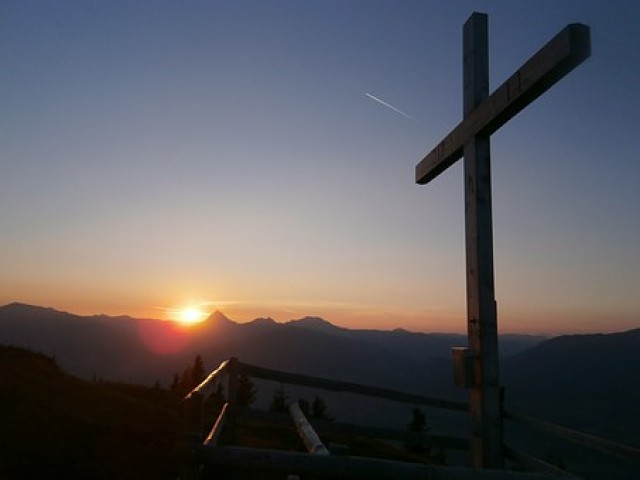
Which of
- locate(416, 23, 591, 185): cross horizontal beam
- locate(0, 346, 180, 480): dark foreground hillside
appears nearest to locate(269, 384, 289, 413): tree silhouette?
locate(0, 346, 180, 480): dark foreground hillside

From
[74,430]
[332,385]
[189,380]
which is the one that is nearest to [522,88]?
[332,385]

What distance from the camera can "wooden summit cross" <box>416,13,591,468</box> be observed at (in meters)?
3.68

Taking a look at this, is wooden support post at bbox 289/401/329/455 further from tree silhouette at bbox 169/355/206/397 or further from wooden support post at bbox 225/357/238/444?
tree silhouette at bbox 169/355/206/397

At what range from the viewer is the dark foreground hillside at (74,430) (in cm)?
715

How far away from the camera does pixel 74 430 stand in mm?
8836

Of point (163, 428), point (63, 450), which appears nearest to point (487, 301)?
point (63, 450)

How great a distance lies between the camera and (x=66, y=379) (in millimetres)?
12555

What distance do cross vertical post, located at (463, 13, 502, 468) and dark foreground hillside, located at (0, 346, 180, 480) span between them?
452 centimetres

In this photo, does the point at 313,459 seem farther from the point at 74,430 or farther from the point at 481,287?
the point at 74,430

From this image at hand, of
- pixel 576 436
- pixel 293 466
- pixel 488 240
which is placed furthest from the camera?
pixel 488 240

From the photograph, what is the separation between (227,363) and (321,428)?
4.44ft

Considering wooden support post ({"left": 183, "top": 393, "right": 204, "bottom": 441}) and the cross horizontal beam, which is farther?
wooden support post ({"left": 183, "top": 393, "right": 204, "bottom": 441})

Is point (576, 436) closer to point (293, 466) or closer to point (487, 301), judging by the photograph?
point (487, 301)

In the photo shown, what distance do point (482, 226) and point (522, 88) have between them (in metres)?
1.05
